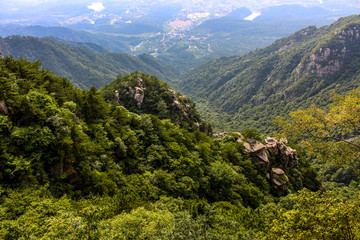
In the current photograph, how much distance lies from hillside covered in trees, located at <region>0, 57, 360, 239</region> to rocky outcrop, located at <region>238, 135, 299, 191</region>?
0.64 metres

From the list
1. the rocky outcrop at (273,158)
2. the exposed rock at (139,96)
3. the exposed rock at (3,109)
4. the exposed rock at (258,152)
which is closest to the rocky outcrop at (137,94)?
the exposed rock at (139,96)

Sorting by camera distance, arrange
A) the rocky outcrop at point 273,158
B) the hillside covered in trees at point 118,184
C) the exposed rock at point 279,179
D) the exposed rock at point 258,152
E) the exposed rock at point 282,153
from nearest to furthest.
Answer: the hillside covered in trees at point 118,184
the exposed rock at point 279,179
the rocky outcrop at point 273,158
the exposed rock at point 258,152
the exposed rock at point 282,153

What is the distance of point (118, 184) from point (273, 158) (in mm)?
50473

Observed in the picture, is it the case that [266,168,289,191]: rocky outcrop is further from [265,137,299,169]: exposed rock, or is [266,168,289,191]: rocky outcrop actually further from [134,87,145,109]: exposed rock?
[134,87,145,109]: exposed rock

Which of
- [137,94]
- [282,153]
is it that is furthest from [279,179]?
[137,94]

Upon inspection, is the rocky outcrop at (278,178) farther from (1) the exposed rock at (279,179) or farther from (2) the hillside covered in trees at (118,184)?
(2) the hillside covered in trees at (118,184)

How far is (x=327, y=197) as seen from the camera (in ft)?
62.3

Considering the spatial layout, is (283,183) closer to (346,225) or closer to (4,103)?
(346,225)

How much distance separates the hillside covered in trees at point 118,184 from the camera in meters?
17.6

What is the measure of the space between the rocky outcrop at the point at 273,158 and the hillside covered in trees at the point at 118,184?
636mm

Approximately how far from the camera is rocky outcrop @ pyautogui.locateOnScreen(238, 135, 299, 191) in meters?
57.0

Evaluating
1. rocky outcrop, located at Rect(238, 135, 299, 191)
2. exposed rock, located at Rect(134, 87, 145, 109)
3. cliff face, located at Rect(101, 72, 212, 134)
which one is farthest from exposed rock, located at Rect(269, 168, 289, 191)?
exposed rock, located at Rect(134, 87, 145, 109)

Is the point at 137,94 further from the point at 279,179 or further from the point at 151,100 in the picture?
the point at 279,179

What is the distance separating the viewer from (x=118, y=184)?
30.0 meters
